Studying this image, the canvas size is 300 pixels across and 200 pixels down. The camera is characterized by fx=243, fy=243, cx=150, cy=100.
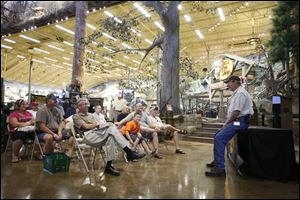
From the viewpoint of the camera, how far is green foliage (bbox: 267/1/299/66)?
3.03 meters

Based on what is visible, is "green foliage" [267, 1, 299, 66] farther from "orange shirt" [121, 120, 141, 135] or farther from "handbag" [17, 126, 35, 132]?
"handbag" [17, 126, 35, 132]

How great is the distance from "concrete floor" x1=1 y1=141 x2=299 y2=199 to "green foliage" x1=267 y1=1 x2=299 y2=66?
1663mm

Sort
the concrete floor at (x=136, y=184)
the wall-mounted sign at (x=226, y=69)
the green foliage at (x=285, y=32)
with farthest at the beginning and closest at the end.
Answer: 1. the wall-mounted sign at (x=226, y=69)
2. the green foliage at (x=285, y=32)
3. the concrete floor at (x=136, y=184)

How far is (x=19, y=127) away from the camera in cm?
420

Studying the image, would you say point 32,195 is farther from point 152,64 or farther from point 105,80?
point 105,80

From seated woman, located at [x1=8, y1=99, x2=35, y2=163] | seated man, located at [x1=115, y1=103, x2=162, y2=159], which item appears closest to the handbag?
seated woman, located at [x1=8, y1=99, x2=35, y2=163]

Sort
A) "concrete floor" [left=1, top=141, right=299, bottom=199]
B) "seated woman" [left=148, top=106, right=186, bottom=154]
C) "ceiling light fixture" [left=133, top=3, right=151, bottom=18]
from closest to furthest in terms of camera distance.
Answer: "concrete floor" [left=1, top=141, right=299, bottom=199] < "ceiling light fixture" [left=133, top=3, right=151, bottom=18] < "seated woman" [left=148, top=106, right=186, bottom=154]

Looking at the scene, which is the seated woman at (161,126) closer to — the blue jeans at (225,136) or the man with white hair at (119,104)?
the blue jeans at (225,136)

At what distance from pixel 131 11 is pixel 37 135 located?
2828 mm

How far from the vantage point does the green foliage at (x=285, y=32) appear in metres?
3.03

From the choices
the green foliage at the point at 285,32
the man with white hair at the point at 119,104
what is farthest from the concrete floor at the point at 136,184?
the man with white hair at the point at 119,104

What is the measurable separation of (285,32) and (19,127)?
4.34 m

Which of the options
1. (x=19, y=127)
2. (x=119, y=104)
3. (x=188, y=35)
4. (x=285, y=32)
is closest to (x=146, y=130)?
(x=19, y=127)

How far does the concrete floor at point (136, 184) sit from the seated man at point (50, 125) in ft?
1.32
